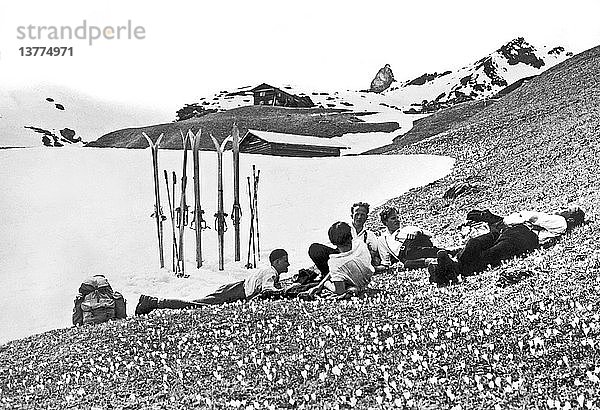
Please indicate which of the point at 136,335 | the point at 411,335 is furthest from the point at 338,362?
the point at 136,335

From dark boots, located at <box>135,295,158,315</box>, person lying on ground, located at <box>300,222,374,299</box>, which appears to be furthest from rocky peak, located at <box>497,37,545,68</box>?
person lying on ground, located at <box>300,222,374,299</box>

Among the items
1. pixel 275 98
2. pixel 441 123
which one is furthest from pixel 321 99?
pixel 441 123

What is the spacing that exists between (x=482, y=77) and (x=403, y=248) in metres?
142

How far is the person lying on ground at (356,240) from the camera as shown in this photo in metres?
13.5

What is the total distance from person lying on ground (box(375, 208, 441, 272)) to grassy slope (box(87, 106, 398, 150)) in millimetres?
49271

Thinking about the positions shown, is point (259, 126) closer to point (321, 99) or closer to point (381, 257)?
point (321, 99)

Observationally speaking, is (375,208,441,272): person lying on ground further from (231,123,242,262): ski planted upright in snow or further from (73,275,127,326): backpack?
(231,123,242,262): ski planted upright in snow

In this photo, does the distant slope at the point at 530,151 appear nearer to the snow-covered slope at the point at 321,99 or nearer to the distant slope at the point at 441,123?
the distant slope at the point at 441,123

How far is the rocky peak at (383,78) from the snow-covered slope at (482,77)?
7.05ft

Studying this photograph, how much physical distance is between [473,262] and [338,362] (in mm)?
5054

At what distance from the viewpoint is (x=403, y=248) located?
15594 millimetres

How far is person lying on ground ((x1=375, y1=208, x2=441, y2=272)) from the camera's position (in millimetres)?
14922

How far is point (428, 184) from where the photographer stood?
30.6m

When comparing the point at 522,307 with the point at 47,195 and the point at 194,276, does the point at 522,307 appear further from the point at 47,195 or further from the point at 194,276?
the point at 47,195
